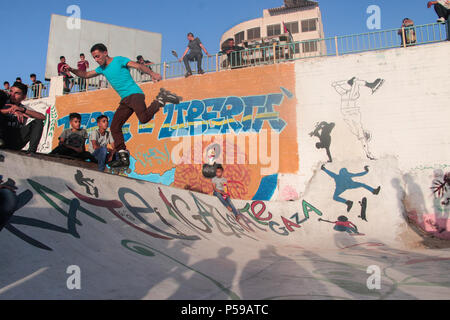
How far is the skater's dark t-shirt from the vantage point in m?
14.1

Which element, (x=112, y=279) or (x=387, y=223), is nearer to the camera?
(x=112, y=279)

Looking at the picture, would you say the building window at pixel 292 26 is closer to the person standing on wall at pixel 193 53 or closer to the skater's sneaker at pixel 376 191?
the person standing on wall at pixel 193 53

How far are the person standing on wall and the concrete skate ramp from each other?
8.93 m

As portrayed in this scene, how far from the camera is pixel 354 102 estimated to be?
452 inches

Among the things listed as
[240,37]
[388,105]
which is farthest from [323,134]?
[240,37]

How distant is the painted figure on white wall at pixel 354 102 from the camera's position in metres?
11.2

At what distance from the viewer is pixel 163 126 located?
45.9 ft

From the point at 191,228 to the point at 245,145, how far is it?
7230mm

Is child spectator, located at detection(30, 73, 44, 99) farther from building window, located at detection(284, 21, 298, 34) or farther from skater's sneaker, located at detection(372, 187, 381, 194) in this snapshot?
building window, located at detection(284, 21, 298, 34)

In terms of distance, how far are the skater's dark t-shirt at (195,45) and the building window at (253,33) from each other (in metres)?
37.6

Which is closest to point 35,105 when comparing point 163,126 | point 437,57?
point 163,126

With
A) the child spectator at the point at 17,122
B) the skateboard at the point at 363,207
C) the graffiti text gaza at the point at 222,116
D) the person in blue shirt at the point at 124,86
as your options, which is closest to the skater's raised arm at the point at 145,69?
the person in blue shirt at the point at 124,86
